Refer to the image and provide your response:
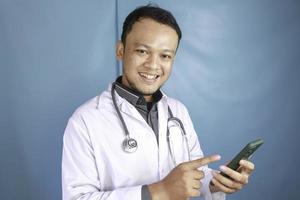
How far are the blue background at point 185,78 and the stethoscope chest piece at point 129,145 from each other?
0.54 meters

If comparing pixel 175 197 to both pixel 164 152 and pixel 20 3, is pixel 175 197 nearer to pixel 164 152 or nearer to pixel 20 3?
pixel 164 152

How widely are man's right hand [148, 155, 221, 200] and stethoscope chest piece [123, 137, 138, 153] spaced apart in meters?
0.20

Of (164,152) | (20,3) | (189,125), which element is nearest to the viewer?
(164,152)

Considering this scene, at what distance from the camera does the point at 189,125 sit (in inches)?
47.9

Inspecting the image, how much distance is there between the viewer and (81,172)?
3.07 feet

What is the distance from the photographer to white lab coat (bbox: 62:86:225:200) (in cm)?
94

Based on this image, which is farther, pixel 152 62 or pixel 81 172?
pixel 152 62

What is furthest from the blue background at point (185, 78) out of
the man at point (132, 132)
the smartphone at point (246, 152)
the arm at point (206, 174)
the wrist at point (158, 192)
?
the smartphone at point (246, 152)

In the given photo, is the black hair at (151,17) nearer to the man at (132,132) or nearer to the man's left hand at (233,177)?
the man at (132,132)

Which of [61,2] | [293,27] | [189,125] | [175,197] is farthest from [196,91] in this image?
[175,197]

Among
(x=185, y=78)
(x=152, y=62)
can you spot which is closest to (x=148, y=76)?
(x=152, y=62)

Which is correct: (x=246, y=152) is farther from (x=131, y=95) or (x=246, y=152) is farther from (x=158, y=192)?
(x=131, y=95)

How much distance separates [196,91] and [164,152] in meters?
0.75

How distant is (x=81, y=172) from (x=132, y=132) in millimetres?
204
